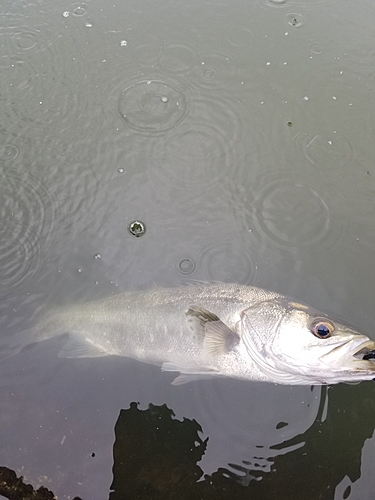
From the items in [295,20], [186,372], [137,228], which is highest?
[295,20]

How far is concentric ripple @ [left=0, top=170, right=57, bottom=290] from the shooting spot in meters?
3.83

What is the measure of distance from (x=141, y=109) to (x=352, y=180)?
2548mm

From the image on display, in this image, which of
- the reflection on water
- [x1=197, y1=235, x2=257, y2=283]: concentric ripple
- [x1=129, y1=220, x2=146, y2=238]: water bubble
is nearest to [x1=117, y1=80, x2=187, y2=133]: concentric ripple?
the reflection on water

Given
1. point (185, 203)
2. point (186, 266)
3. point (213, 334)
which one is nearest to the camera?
point (213, 334)

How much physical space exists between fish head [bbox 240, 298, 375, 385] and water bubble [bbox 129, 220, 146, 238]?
1.47 metres

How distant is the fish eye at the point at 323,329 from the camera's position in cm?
265

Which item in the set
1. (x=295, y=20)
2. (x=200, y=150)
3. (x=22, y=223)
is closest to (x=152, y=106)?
(x=200, y=150)

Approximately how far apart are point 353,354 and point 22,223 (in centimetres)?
326

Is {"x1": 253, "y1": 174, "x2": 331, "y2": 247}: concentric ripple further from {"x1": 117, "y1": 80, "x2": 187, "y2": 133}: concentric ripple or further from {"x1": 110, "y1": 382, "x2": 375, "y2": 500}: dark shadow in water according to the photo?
{"x1": 110, "y1": 382, "x2": 375, "y2": 500}: dark shadow in water

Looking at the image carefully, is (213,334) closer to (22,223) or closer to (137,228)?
(137,228)

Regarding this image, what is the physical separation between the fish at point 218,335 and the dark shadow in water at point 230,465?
533mm

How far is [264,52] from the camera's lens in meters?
5.21

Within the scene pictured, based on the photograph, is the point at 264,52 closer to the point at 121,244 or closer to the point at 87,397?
the point at 121,244

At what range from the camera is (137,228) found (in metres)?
4.03
